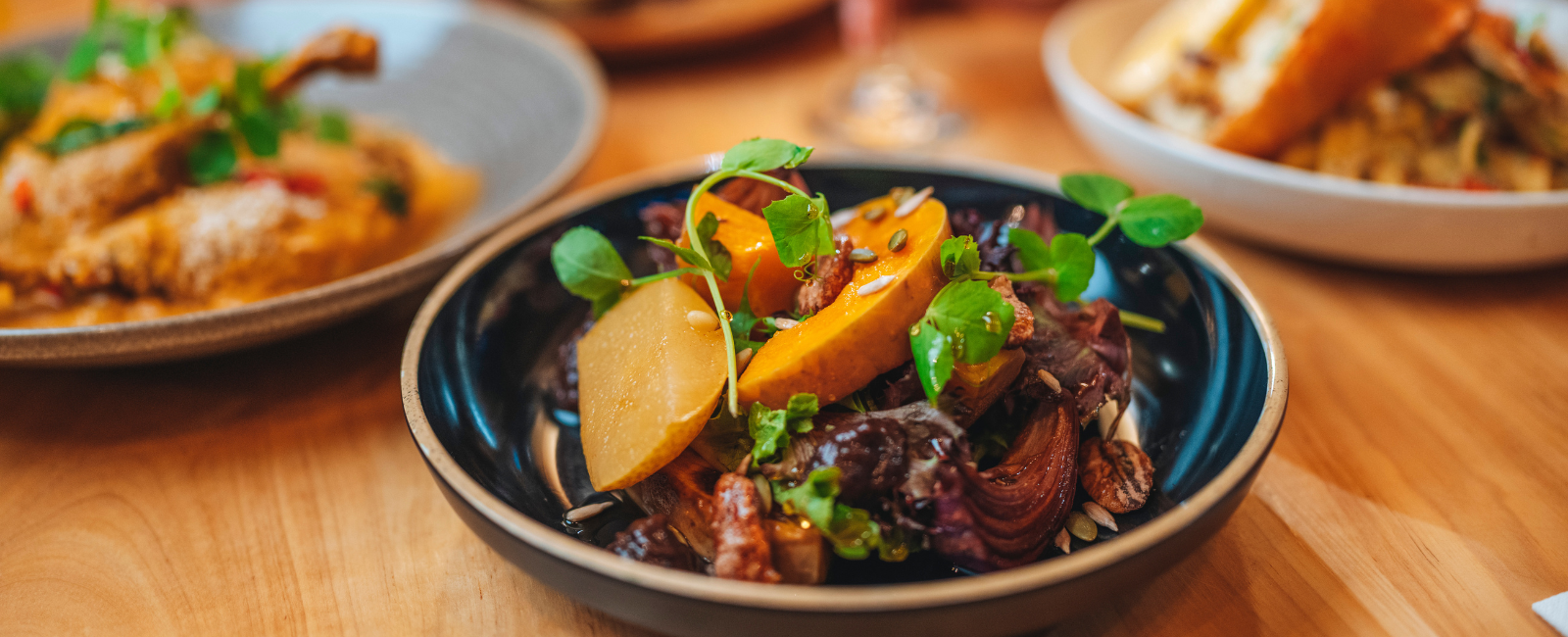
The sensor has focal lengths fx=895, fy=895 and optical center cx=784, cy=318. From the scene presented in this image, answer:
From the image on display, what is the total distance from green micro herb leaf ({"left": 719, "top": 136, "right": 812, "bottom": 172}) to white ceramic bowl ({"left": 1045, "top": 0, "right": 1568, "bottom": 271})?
1.05 metres

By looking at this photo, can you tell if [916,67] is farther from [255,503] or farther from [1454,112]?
[255,503]

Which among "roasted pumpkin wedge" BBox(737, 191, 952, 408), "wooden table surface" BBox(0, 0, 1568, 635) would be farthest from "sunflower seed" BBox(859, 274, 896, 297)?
"wooden table surface" BBox(0, 0, 1568, 635)

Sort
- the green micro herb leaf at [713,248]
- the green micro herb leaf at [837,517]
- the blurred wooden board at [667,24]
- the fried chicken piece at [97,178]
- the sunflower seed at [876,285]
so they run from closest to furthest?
the green micro herb leaf at [837,517]
the sunflower seed at [876,285]
the green micro herb leaf at [713,248]
the fried chicken piece at [97,178]
the blurred wooden board at [667,24]

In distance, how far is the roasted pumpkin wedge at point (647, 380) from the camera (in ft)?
3.53

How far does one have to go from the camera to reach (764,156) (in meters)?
1.18

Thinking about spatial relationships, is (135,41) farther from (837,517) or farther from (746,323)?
(837,517)

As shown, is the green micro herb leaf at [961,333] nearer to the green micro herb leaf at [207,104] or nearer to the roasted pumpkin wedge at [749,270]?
the roasted pumpkin wedge at [749,270]

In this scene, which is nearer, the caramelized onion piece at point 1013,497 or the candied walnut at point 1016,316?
the caramelized onion piece at point 1013,497

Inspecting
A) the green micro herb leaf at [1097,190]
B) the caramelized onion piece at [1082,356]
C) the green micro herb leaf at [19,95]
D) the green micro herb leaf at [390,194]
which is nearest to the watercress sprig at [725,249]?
the caramelized onion piece at [1082,356]

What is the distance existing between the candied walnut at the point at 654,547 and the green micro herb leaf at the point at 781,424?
0.14m

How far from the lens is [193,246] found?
1698 mm

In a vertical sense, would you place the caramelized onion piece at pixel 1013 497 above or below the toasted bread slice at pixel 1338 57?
below

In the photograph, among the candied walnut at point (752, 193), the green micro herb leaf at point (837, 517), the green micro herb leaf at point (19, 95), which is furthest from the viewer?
the green micro herb leaf at point (19, 95)

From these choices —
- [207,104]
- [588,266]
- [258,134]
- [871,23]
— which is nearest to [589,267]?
[588,266]
